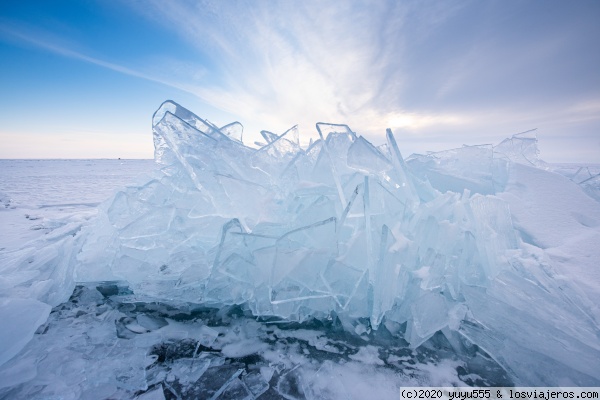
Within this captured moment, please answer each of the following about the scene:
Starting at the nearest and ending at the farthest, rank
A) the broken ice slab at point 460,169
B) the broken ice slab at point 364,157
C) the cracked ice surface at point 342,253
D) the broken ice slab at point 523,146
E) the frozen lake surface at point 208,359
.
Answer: the frozen lake surface at point 208,359 < the cracked ice surface at point 342,253 < the broken ice slab at point 364,157 < the broken ice slab at point 460,169 < the broken ice slab at point 523,146

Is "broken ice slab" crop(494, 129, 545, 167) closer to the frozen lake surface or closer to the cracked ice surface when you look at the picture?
the cracked ice surface

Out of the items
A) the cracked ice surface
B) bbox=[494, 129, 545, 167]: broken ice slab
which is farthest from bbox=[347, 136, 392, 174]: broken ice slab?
bbox=[494, 129, 545, 167]: broken ice slab

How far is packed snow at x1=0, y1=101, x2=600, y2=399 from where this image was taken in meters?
1.44

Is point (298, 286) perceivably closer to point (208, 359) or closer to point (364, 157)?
point (208, 359)

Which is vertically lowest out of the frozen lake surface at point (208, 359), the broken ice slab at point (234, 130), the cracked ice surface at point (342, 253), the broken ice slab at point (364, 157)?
the frozen lake surface at point (208, 359)

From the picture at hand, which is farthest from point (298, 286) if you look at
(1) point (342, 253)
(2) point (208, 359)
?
(2) point (208, 359)

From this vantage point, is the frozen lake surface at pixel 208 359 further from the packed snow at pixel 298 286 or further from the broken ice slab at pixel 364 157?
the broken ice slab at pixel 364 157

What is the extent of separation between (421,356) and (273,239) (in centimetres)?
130

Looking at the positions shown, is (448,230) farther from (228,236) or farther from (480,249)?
(228,236)

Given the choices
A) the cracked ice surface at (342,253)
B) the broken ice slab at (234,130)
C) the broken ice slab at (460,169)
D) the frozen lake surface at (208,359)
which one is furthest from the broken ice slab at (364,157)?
the broken ice slab at (234,130)

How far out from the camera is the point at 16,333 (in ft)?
5.09

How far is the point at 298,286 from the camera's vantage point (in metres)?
1.87

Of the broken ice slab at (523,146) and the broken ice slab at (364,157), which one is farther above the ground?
the broken ice slab at (523,146)

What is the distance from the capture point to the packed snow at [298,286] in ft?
4.73
